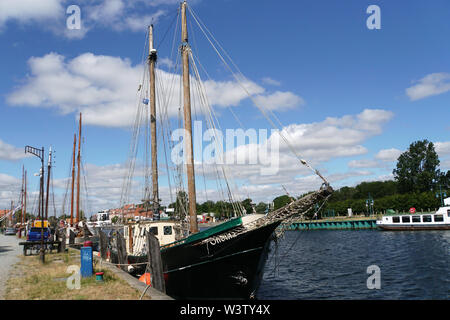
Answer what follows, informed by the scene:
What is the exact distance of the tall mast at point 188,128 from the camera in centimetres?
1848

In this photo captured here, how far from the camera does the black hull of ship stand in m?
15.7

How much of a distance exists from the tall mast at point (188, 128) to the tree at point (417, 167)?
117 metres

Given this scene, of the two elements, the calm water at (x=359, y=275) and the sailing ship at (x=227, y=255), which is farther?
the calm water at (x=359, y=275)

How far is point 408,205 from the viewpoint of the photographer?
96125 millimetres

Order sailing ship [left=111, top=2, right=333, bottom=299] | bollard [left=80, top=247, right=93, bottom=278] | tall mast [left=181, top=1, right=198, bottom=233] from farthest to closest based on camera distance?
tall mast [left=181, top=1, right=198, bottom=233] → bollard [left=80, top=247, right=93, bottom=278] → sailing ship [left=111, top=2, right=333, bottom=299]

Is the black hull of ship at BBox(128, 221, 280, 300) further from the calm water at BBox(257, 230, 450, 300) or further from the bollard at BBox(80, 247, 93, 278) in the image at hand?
the bollard at BBox(80, 247, 93, 278)

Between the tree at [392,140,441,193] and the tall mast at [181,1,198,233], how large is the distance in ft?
385

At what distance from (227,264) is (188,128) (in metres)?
7.90

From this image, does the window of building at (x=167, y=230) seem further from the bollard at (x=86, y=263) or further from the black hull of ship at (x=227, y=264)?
the bollard at (x=86, y=263)

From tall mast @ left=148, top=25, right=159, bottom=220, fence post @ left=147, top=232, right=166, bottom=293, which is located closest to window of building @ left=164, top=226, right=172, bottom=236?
tall mast @ left=148, top=25, right=159, bottom=220

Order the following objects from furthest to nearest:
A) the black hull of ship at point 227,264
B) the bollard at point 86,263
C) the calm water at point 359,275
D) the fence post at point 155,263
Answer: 1. the calm water at point 359,275
2. the bollard at point 86,263
3. the black hull of ship at point 227,264
4. the fence post at point 155,263

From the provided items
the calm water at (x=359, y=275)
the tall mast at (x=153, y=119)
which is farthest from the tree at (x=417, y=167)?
the tall mast at (x=153, y=119)
